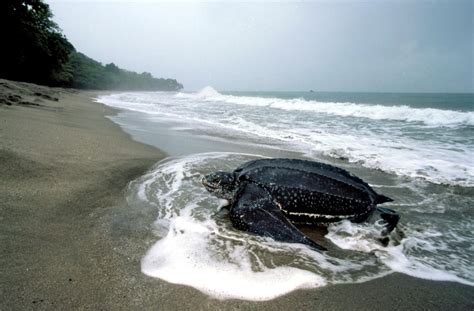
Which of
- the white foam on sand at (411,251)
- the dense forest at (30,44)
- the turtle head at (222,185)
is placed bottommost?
the white foam on sand at (411,251)

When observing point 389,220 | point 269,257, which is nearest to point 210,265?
point 269,257

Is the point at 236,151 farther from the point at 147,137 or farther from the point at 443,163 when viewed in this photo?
the point at 443,163

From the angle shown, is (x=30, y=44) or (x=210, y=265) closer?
(x=210, y=265)

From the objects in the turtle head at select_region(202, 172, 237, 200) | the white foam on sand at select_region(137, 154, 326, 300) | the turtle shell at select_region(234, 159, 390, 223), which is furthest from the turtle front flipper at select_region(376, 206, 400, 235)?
the turtle head at select_region(202, 172, 237, 200)

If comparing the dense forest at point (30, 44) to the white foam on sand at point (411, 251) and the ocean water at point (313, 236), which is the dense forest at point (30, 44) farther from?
the white foam on sand at point (411, 251)

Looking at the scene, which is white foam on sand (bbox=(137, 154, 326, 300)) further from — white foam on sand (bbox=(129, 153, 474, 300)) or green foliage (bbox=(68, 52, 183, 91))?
green foliage (bbox=(68, 52, 183, 91))

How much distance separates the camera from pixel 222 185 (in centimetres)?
271

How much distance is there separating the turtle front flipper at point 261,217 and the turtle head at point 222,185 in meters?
0.23

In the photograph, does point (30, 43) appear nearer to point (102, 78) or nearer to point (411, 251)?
point (411, 251)

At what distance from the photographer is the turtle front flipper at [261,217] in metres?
2.05

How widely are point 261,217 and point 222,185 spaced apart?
0.65m

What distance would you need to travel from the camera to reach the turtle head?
2684 mm

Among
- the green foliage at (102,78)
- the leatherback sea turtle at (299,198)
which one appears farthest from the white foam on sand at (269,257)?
the green foliage at (102,78)

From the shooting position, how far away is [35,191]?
2387 mm
